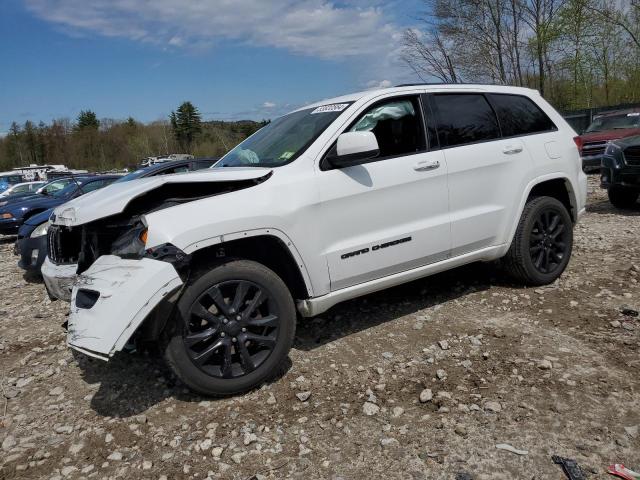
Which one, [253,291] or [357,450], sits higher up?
[253,291]

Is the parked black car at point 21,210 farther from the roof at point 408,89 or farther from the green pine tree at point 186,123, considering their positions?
the green pine tree at point 186,123

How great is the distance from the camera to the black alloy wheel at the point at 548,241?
448 centimetres

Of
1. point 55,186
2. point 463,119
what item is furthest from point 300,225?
point 55,186

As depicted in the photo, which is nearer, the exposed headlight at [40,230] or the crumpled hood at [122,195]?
the crumpled hood at [122,195]

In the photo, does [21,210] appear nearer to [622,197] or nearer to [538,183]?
[538,183]

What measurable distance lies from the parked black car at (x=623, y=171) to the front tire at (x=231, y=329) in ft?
22.7

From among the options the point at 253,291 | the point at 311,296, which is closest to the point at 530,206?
the point at 311,296

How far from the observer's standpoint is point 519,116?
4.46m

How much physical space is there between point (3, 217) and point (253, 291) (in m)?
9.89

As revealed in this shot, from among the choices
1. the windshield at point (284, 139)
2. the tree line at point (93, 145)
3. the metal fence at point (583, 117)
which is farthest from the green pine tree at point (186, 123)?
the windshield at point (284, 139)

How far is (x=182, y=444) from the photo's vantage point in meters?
2.71

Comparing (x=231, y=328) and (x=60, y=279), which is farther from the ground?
(x=60, y=279)

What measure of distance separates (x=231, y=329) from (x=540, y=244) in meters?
3.04

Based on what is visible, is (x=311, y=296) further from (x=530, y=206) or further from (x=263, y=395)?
(x=530, y=206)
